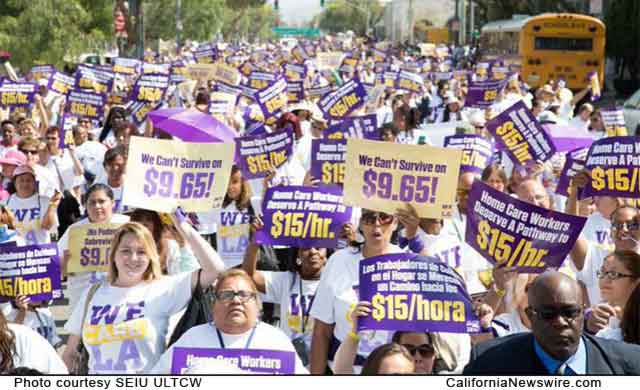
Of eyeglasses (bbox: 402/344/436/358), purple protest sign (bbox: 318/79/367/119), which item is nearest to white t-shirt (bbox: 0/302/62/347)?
eyeglasses (bbox: 402/344/436/358)

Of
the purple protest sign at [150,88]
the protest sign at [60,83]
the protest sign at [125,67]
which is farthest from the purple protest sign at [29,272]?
the protest sign at [125,67]

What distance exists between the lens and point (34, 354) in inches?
219

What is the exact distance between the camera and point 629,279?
5.93 metres

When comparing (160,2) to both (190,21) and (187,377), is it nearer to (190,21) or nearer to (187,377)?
(190,21)

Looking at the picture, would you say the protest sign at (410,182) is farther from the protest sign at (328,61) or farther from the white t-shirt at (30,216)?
the protest sign at (328,61)

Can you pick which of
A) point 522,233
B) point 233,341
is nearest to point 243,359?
point 233,341

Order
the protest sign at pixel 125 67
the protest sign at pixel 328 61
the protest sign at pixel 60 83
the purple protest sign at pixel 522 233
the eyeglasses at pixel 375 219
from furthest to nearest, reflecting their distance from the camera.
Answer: the protest sign at pixel 328 61
the protest sign at pixel 125 67
the protest sign at pixel 60 83
the eyeglasses at pixel 375 219
the purple protest sign at pixel 522 233

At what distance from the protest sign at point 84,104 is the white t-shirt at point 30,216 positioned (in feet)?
23.4

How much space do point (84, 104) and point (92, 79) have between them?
11.3ft

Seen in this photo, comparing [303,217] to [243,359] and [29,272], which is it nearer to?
[29,272]

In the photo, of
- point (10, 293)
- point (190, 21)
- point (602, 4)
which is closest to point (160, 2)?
point (190, 21)

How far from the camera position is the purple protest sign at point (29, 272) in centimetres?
728

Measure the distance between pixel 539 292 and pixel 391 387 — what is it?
2.04 feet

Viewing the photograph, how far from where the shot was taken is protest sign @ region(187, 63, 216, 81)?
24.8 metres
